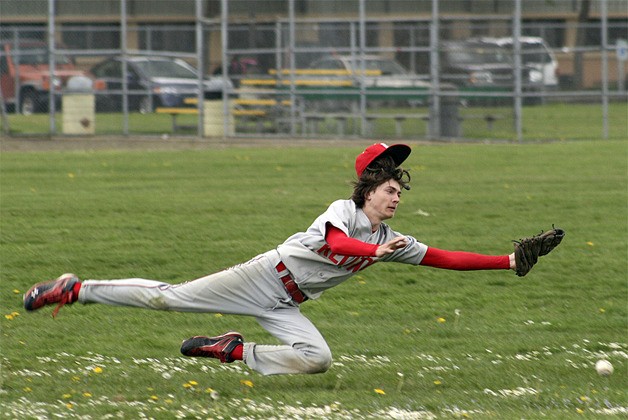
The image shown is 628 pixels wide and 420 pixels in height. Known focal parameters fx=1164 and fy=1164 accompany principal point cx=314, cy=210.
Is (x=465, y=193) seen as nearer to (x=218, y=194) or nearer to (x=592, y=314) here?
(x=218, y=194)

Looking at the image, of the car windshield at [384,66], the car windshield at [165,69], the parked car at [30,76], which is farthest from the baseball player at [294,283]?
the car windshield at [165,69]

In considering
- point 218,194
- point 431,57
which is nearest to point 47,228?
point 218,194

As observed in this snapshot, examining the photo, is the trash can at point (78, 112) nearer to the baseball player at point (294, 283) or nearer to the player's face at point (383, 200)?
the baseball player at point (294, 283)

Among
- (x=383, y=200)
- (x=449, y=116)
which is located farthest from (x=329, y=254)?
(x=449, y=116)

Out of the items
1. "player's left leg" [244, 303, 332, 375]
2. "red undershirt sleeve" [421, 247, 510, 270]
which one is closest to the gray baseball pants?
"player's left leg" [244, 303, 332, 375]

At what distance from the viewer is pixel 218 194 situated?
1441cm

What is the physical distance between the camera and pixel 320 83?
2206cm

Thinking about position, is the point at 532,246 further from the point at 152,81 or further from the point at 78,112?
the point at 152,81

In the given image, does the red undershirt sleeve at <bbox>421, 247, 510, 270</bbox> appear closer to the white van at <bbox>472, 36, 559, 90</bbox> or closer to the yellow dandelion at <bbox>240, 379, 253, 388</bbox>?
the yellow dandelion at <bbox>240, 379, 253, 388</bbox>

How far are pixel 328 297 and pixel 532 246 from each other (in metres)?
3.21

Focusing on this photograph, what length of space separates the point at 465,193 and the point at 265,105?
30.1ft

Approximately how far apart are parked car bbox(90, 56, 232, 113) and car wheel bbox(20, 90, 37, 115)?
5.31 ft

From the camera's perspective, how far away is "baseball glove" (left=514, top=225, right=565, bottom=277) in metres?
6.32

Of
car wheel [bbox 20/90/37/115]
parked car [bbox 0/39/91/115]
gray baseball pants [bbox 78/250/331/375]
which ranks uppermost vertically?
parked car [bbox 0/39/91/115]
